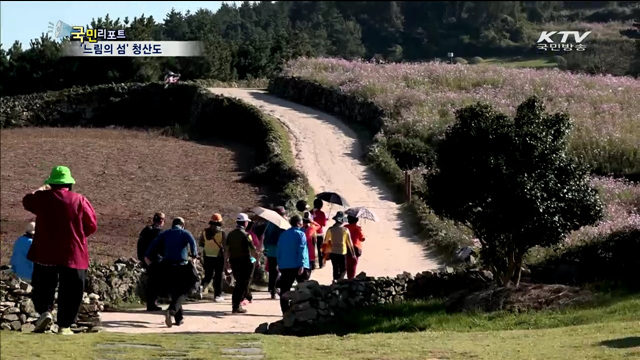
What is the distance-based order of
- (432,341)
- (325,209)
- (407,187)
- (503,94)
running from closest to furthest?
(432,341), (325,209), (407,187), (503,94)

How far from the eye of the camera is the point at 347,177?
38812 mm

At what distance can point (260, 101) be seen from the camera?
53.3 meters

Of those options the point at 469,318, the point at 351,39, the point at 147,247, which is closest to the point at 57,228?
the point at 147,247

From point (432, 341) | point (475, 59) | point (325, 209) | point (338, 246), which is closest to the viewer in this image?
point (432, 341)

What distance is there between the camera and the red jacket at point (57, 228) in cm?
1217

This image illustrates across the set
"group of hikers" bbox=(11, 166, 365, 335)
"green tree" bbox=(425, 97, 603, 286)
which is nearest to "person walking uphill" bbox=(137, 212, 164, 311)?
"group of hikers" bbox=(11, 166, 365, 335)

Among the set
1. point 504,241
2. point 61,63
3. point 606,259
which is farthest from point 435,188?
point 61,63

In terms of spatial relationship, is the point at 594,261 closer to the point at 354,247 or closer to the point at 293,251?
the point at 354,247

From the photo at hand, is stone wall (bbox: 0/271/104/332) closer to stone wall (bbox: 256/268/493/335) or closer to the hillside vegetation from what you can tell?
stone wall (bbox: 256/268/493/335)

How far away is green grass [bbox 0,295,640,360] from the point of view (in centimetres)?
1166

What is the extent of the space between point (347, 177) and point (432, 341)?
2463 cm

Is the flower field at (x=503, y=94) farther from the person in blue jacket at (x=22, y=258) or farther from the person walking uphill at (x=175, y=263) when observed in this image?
Answer: the person in blue jacket at (x=22, y=258)

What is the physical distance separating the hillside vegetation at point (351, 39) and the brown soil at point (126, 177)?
477 inches

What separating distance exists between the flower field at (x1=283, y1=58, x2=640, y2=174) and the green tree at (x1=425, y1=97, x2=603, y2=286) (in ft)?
47.3
